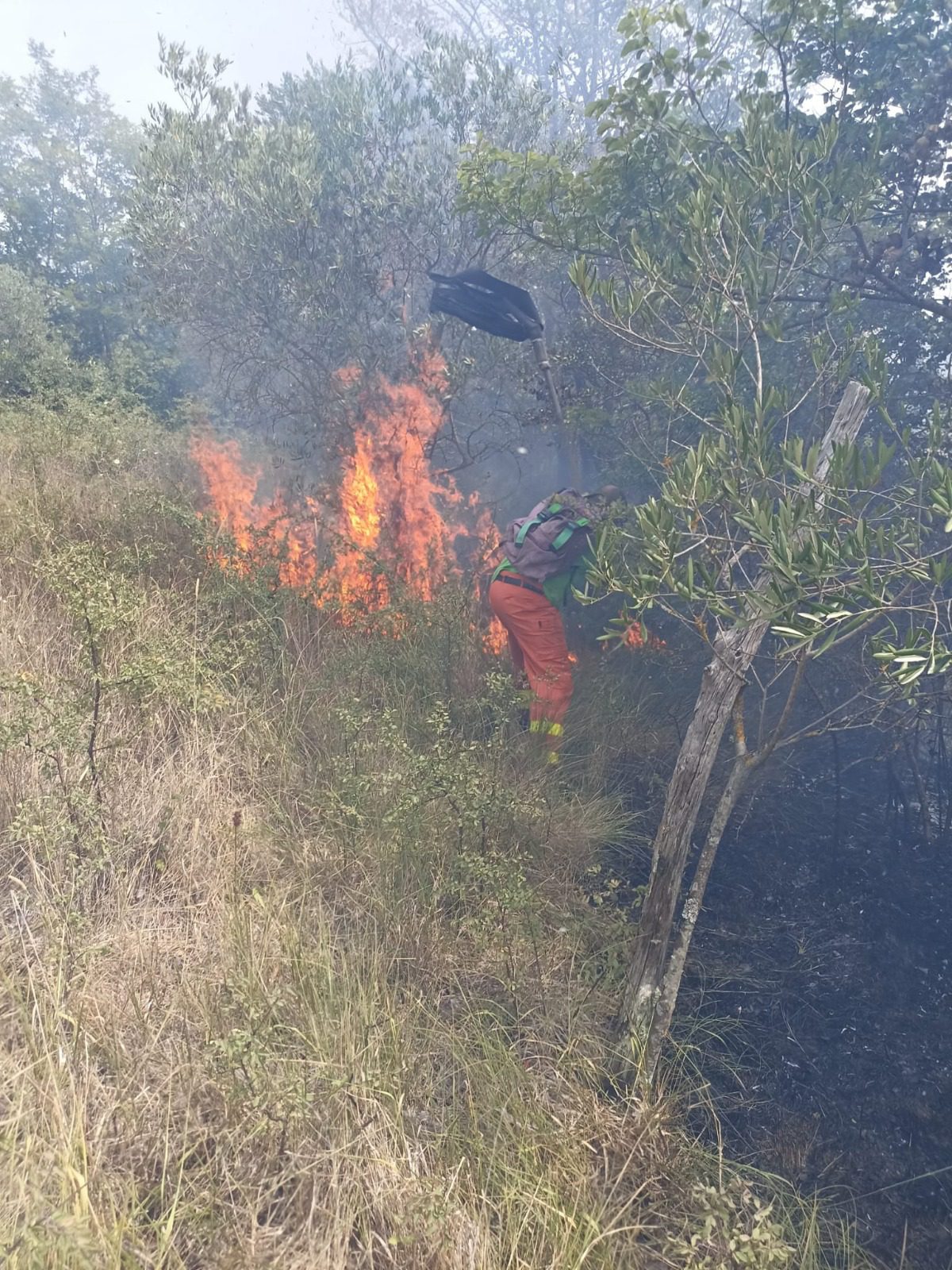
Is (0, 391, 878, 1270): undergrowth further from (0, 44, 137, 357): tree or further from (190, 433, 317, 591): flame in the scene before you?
(0, 44, 137, 357): tree

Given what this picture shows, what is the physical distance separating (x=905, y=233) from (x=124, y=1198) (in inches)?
220

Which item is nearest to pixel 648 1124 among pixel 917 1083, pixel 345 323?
pixel 917 1083

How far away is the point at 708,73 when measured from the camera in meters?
4.02

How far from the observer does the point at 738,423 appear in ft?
9.22

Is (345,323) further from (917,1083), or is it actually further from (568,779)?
Result: (917,1083)

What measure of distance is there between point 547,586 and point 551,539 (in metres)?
0.37

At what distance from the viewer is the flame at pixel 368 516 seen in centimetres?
526

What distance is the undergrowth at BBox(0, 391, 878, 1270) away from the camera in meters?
1.96

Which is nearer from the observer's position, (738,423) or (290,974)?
(290,974)

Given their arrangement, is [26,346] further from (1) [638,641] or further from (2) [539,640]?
(1) [638,641]

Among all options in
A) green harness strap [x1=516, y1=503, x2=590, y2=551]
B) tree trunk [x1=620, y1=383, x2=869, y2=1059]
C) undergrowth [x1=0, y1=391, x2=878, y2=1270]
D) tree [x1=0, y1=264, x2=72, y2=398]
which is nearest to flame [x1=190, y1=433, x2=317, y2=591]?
undergrowth [x1=0, y1=391, x2=878, y2=1270]

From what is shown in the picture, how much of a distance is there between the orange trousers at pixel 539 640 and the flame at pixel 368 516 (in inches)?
14.1

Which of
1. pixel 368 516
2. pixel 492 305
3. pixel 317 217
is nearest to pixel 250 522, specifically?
pixel 368 516

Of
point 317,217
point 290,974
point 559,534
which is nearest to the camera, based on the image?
point 290,974
